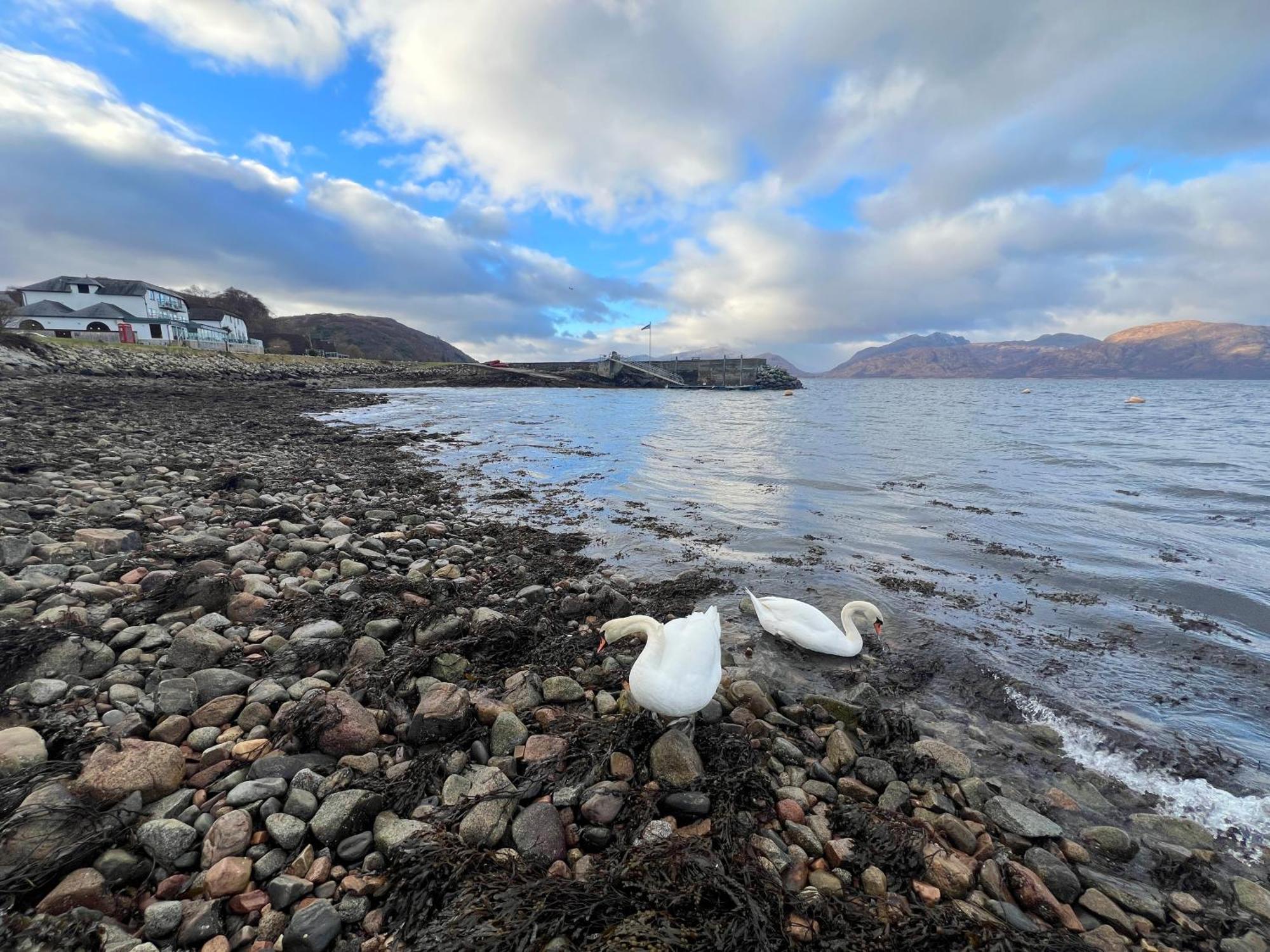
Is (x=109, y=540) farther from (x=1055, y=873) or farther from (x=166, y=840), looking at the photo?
(x=1055, y=873)

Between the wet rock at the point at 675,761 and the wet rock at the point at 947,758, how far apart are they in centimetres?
195

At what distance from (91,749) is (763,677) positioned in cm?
526

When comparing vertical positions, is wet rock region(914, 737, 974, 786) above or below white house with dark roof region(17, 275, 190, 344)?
A: below

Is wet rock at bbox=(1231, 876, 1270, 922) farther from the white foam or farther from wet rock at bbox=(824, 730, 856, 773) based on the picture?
wet rock at bbox=(824, 730, 856, 773)

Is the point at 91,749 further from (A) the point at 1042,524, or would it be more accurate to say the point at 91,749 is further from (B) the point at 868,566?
(A) the point at 1042,524

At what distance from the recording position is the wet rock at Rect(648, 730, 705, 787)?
3.66 metres

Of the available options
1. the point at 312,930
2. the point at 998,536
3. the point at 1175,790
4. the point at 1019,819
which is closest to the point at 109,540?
the point at 312,930

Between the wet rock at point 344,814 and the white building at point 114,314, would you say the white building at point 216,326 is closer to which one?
the white building at point 114,314

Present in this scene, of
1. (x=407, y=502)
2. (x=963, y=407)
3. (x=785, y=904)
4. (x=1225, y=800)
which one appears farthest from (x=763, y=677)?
(x=963, y=407)

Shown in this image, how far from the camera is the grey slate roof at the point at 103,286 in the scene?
8044 centimetres

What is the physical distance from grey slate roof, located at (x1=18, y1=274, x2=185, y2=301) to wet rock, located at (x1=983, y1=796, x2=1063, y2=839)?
11813cm

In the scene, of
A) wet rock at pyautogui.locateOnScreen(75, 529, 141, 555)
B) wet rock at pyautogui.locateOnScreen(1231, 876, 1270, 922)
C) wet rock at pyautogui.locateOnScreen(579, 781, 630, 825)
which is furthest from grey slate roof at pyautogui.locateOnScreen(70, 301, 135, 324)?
wet rock at pyautogui.locateOnScreen(1231, 876, 1270, 922)

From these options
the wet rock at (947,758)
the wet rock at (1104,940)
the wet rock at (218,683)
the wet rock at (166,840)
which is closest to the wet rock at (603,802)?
the wet rock at (166,840)

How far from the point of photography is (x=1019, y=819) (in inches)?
142
